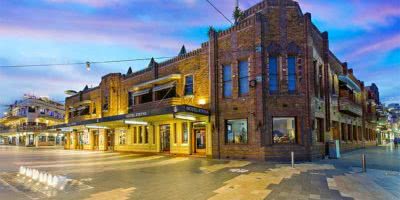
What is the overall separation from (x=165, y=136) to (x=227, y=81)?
8938 millimetres

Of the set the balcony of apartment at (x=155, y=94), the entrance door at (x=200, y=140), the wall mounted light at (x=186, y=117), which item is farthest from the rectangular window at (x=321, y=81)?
the balcony of apartment at (x=155, y=94)

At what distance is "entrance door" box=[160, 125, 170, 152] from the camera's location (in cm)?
2670

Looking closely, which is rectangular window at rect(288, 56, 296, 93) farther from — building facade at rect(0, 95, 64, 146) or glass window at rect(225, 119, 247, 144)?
building facade at rect(0, 95, 64, 146)

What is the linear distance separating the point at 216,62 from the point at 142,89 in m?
10.5

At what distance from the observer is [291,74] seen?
1950 centimetres

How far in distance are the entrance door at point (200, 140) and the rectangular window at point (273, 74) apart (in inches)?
258

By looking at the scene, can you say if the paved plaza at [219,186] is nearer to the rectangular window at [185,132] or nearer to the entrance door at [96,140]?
the rectangular window at [185,132]

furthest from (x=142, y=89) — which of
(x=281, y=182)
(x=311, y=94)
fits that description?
(x=281, y=182)

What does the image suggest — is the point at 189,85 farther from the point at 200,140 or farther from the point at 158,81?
the point at 200,140

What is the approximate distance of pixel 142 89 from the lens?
29.5m

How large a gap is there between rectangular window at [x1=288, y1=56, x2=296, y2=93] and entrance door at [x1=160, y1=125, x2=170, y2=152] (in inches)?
467

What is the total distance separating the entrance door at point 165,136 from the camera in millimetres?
26703

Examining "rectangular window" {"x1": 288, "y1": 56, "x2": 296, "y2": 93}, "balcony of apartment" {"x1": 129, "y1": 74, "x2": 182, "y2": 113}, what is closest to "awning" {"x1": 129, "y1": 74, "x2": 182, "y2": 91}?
"balcony of apartment" {"x1": 129, "y1": 74, "x2": 182, "y2": 113}

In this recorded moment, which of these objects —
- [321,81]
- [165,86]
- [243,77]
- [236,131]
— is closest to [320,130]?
[321,81]
